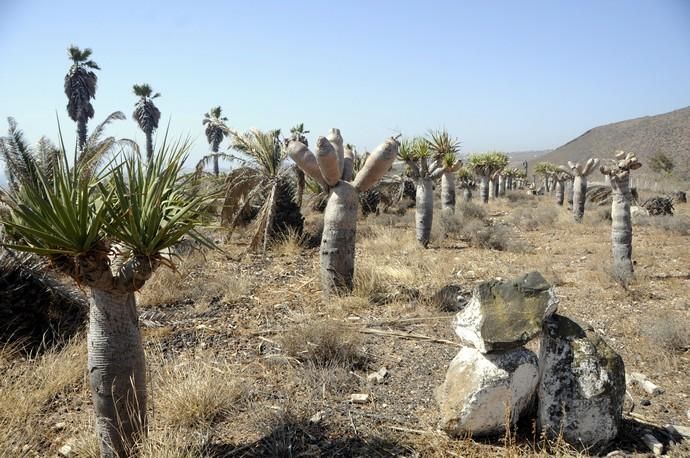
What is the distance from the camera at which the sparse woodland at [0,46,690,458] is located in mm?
2596

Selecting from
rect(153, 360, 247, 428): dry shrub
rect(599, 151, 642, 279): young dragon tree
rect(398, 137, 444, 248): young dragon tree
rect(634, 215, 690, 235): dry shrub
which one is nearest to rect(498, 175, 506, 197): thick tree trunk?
rect(634, 215, 690, 235): dry shrub

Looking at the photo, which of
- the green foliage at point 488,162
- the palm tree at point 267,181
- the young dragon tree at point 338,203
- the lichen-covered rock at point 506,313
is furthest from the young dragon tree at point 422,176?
the green foliage at point 488,162

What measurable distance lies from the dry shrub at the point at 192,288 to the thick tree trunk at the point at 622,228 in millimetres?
5940

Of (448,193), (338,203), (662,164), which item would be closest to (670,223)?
(448,193)

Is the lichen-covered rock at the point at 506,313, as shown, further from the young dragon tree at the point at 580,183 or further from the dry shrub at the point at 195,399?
the young dragon tree at the point at 580,183

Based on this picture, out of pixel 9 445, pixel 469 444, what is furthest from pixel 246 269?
pixel 469 444

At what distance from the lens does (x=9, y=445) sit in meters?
2.99

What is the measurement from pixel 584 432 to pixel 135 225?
2.91m

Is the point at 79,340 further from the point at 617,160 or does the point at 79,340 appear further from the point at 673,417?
the point at 617,160

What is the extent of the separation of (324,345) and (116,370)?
6.92ft

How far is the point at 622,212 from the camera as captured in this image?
7652mm

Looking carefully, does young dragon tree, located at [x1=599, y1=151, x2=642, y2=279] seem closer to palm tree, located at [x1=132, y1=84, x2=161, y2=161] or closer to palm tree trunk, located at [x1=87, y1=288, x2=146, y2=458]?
palm tree trunk, located at [x1=87, y1=288, x2=146, y2=458]

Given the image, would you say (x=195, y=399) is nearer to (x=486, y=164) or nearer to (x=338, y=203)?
(x=338, y=203)

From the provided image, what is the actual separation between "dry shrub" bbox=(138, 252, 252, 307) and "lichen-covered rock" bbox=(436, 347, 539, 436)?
4138 mm
